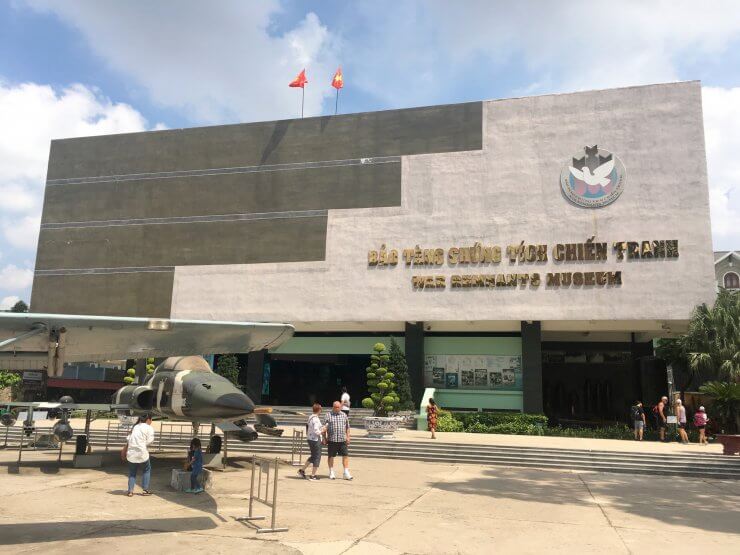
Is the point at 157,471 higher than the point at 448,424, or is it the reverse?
the point at 448,424

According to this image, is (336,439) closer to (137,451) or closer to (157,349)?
(137,451)

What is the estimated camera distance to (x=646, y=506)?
475 inches

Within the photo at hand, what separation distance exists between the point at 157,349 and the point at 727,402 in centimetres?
2258

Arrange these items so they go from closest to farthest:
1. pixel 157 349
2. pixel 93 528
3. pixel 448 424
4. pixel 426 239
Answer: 1. pixel 93 528
2. pixel 157 349
3. pixel 448 424
4. pixel 426 239

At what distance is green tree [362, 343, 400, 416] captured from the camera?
92.7 feet

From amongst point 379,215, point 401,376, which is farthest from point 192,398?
point 379,215

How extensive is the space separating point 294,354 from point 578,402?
1905 centimetres

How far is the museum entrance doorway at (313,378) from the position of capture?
3700cm

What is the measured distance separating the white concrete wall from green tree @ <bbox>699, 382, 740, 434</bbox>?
4.86 meters

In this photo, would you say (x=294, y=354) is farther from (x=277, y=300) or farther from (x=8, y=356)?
(x=8, y=356)

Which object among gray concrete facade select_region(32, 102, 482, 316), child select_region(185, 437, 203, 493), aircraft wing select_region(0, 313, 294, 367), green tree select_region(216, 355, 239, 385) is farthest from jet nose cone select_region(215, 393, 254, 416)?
green tree select_region(216, 355, 239, 385)

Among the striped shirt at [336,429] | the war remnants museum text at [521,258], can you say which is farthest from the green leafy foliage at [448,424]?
the striped shirt at [336,429]

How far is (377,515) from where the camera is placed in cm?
1038

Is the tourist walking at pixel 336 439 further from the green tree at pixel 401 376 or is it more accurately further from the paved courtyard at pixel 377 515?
the green tree at pixel 401 376
